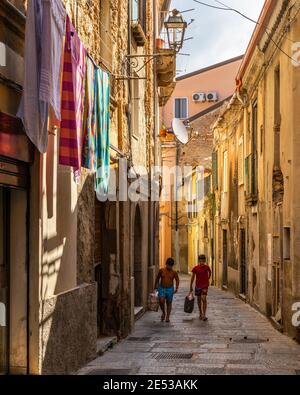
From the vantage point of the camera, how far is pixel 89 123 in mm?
9398

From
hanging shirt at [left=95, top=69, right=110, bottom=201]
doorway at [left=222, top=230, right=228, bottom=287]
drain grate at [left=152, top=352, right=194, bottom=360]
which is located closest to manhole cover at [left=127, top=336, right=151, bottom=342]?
drain grate at [left=152, top=352, right=194, bottom=360]

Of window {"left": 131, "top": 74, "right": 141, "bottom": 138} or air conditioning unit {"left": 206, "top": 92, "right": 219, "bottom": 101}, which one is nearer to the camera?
window {"left": 131, "top": 74, "right": 141, "bottom": 138}

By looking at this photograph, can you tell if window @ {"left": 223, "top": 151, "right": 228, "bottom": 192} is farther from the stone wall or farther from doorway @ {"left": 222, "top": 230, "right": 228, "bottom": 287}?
the stone wall

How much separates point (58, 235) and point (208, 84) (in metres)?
36.4

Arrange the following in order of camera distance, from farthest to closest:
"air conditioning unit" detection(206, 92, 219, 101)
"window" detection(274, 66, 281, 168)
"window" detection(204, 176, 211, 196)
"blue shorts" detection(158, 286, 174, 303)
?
"air conditioning unit" detection(206, 92, 219, 101) → "window" detection(204, 176, 211, 196) → "blue shorts" detection(158, 286, 174, 303) → "window" detection(274, 66, 281, 168)

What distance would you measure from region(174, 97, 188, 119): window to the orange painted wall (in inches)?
7.5

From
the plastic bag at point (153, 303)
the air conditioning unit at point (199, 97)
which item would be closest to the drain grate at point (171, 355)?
the plastic bag at point (153, 303)

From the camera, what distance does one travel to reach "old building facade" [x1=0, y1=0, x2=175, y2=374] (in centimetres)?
763

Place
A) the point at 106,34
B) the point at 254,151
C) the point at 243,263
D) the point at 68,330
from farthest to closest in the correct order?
the point at 243,263 < the point at 254,151 < the point at 106,34 < the point at 68,330

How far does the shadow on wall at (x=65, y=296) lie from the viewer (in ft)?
27.6

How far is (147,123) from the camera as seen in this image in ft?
69.8

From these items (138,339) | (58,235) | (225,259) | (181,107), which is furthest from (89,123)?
(181,107)

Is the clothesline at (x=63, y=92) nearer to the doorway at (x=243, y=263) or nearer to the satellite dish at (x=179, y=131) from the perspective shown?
the doorway at (x=243, y=263)

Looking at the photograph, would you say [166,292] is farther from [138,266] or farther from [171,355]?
[171,355]
